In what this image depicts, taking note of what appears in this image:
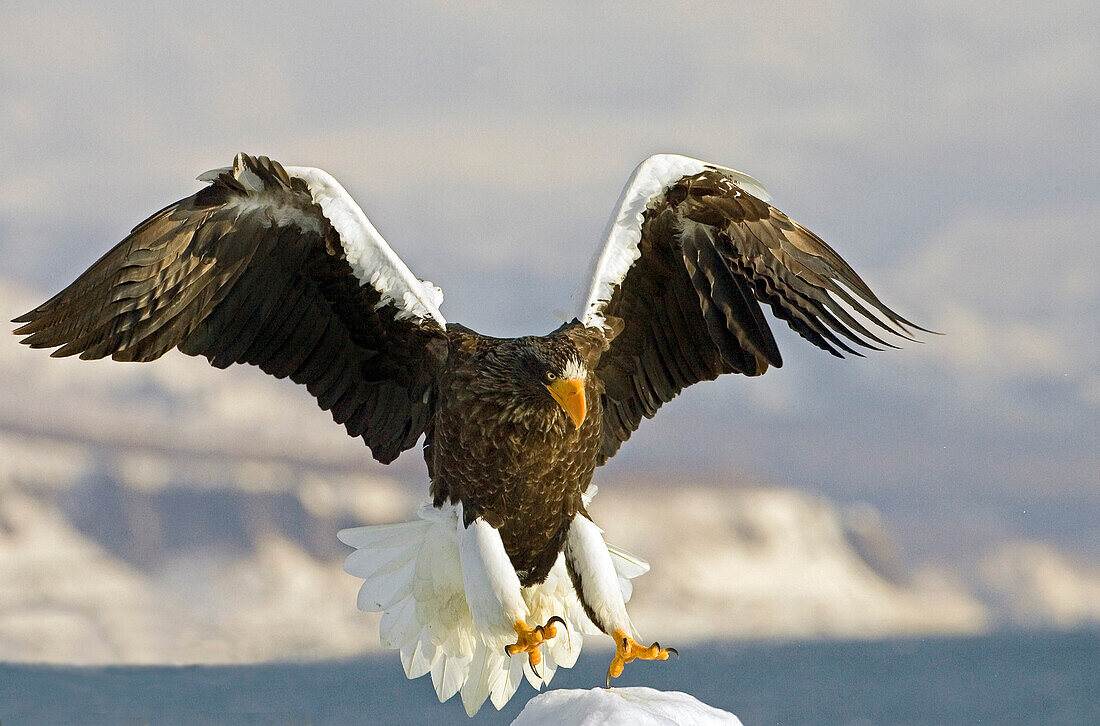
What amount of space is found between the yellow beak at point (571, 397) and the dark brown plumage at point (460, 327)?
3 centimetres

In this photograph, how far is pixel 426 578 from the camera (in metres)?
4.93

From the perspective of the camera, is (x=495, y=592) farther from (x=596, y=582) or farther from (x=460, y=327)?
(x=460, y=327)

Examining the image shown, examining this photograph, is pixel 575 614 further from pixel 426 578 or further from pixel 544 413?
pixel 544 413

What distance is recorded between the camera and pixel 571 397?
4336 millimetres

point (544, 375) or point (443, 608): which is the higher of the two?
point (544, 375)

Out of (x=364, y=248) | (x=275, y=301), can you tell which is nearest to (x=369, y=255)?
(x=364, y=248)

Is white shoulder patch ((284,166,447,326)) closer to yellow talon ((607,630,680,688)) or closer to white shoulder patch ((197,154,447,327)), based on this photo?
white shoulder patch ((197,154,447,327))

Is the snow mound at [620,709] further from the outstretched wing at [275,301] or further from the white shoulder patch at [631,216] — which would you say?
the white shoulder patch at [631,216]

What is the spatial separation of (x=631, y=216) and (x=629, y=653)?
159cm

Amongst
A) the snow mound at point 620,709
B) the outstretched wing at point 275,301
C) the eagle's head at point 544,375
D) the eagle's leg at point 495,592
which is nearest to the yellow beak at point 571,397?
the eagle's head at point 544,375

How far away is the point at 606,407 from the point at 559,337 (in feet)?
2.43

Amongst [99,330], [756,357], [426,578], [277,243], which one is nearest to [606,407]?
[756,357]

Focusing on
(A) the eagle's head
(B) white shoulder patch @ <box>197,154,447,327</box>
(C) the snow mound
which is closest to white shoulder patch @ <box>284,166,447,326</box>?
(B) white shoulder patch @ <box>197,154,447,327</box>

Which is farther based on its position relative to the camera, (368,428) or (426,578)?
(368,428)
